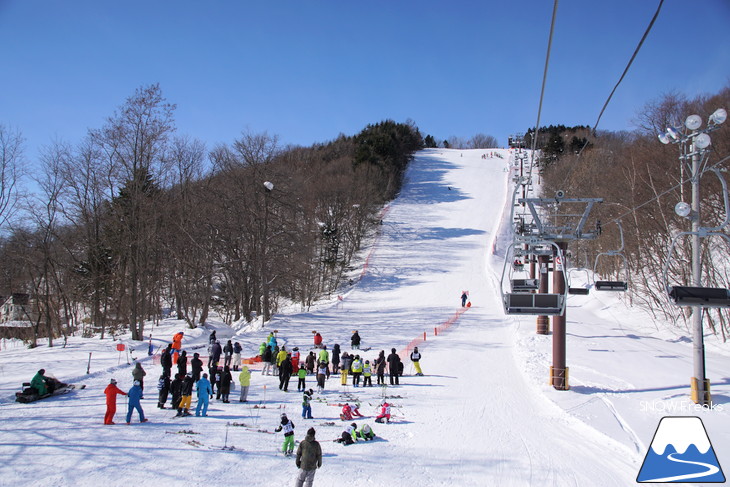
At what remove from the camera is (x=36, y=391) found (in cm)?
1268

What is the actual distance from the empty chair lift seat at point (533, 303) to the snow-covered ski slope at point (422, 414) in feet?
10.2

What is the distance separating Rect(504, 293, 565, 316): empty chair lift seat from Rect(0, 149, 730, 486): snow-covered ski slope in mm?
3103

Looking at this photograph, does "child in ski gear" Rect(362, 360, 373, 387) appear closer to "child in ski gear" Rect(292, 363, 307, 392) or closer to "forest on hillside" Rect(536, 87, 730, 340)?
"child in ski gear" Rect(292, 363, 307, 392)

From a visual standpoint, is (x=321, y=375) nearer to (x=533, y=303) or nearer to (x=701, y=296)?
(x=533, y=303)

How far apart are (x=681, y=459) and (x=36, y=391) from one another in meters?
15.8

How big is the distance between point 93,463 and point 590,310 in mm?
32549

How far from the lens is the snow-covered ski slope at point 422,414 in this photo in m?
9.00

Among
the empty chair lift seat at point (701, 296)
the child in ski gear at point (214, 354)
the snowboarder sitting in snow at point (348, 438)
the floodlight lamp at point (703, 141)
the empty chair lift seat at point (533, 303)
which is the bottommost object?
the snowboarder sitting in snow at point (348, 438)

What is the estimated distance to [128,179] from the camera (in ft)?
81.8

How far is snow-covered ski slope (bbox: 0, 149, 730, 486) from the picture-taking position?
354 inches

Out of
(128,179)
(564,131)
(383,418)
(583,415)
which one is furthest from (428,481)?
(564,131)

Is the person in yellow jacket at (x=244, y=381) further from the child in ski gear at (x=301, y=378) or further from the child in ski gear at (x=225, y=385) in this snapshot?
the child in ski gear at (x=301, y=378)

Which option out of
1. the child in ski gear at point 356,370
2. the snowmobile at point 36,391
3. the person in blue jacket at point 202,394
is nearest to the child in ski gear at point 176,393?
the person in blue jacket at point 202,394

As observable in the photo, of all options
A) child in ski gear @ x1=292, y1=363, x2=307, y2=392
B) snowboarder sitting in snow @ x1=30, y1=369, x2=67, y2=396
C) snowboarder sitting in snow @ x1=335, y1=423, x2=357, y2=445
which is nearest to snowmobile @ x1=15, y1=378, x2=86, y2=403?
snowboarder sitting in snow @ x1=30, y1=369, x2=67, y2=396
